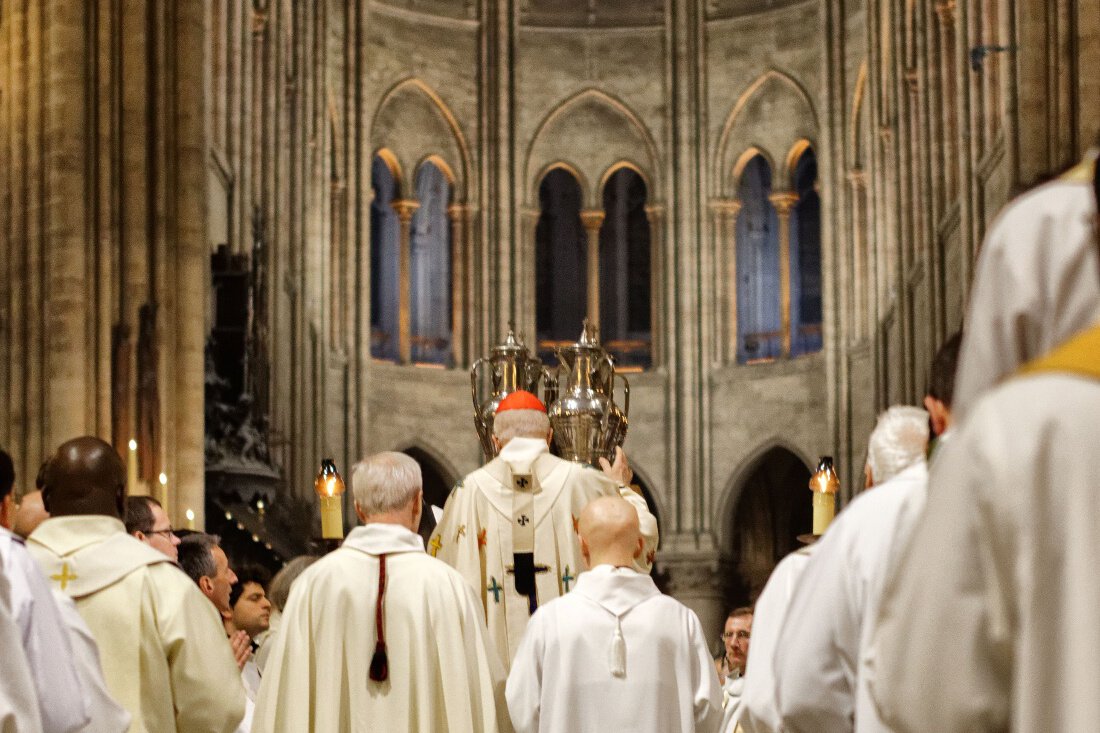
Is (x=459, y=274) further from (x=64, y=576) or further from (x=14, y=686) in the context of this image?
(x=14, y=686)

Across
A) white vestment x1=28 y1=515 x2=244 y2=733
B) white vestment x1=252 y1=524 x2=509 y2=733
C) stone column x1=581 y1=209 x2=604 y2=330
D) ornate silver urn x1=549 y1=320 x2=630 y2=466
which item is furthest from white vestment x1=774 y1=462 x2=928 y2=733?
stone column x1=581 y1=209 x2=604 y2=330

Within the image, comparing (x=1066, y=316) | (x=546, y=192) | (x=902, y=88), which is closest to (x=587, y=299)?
(x=546, y=192)

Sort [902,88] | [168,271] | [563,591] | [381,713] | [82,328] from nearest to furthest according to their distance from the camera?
[381,713]
[563,591]
[82,328]
[168,271]
[902,88]

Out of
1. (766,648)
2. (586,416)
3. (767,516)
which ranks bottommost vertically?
(767,516)

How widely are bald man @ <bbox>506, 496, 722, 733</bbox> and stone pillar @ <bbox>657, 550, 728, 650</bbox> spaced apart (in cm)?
2267

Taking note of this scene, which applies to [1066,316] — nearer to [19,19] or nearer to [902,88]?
[19,19]

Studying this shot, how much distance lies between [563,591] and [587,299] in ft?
75.6

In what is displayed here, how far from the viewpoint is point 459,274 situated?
30641 millimetres

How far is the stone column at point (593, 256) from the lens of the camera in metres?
31.0

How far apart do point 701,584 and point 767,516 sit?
2205 millimetres

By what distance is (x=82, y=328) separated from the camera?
48.2ft

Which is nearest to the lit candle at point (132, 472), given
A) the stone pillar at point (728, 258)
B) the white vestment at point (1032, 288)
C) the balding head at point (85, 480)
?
the balding head at point (85, 480)

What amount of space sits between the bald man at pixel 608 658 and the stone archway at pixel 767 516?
23.8 meters

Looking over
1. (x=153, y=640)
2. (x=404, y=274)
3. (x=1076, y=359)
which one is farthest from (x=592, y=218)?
(x=1076, y=359)
